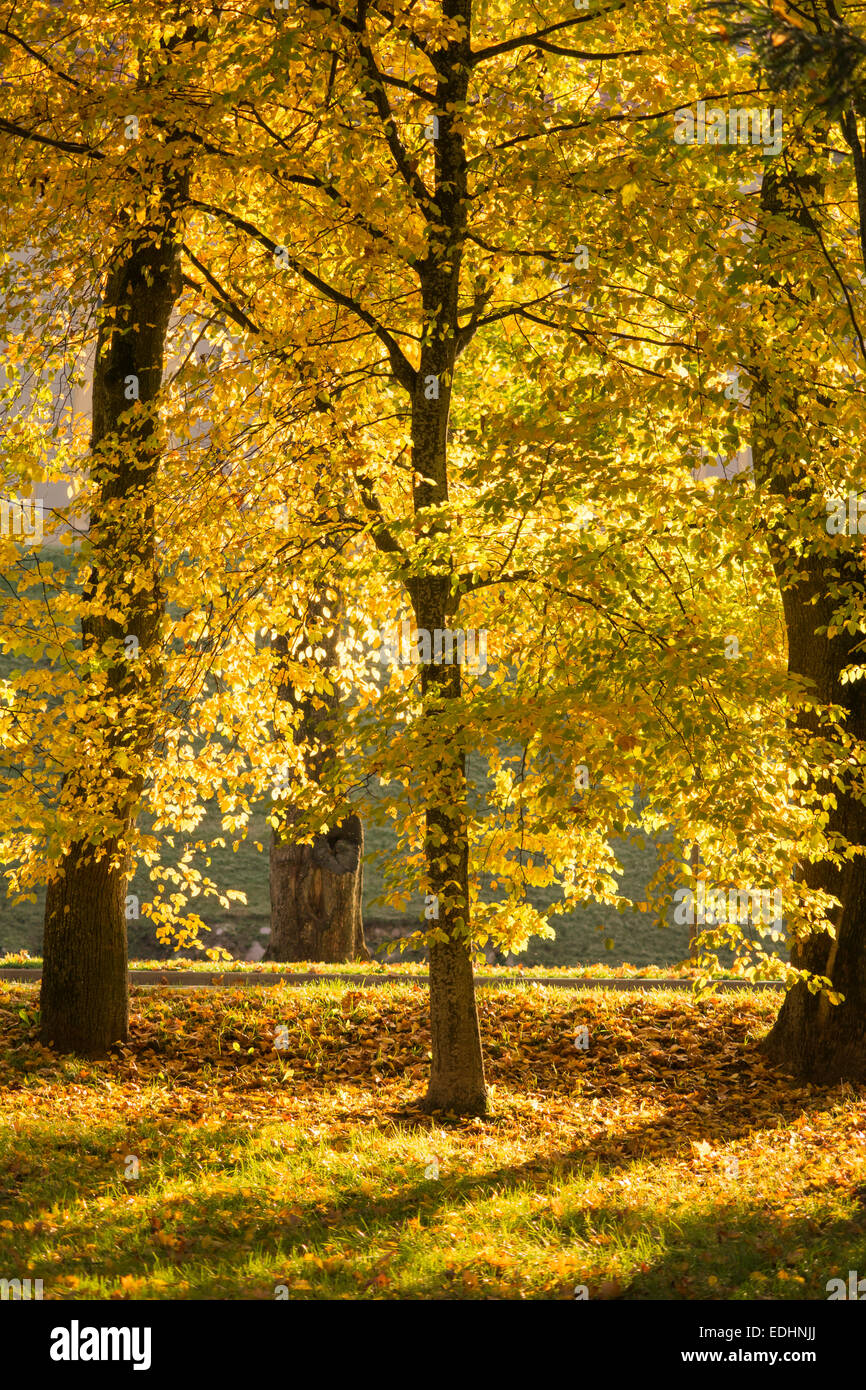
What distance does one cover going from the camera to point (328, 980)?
12898 millimetres

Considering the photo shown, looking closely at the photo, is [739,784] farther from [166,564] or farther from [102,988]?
[102,988]

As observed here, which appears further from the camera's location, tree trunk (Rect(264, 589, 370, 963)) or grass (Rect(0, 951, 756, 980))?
tree trunk (Rect(264, 589, 370, 963))

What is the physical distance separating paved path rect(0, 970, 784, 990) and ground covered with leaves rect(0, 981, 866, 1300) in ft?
1.50

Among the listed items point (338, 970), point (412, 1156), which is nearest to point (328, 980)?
point (338, 970)

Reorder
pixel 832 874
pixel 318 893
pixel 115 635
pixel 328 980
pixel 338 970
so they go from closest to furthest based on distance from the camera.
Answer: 1. pixel 832 874
2. pixel 115 635
3. pixel 328 980
4. pixel 338 970
5. pixel 318 893

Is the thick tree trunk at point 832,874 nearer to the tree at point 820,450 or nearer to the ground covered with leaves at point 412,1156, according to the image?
the tree at point 820,450

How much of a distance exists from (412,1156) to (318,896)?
7.74m

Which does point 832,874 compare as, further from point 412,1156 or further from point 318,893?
point 318,893

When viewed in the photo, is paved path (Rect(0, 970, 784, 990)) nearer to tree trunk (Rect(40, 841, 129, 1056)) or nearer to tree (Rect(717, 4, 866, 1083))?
tree trunk (Rect(40, 841, 129, 1056))

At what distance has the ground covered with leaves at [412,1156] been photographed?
598cm

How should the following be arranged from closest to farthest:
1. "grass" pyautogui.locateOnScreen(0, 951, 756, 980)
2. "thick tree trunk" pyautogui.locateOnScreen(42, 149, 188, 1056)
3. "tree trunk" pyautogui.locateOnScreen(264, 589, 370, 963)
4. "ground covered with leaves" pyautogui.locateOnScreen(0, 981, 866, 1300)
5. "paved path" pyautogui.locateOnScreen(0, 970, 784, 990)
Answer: "ground covered with leaves" pyautogui.locateOnScreen(0, 981, 866, 1300) → "thick tree trunk" pyautogui.locateOnScreen(42, 149, 188, 1056) → "paved path" pyautogui.locateOnScreen(0, 970, 784, 990) → "grass" pyautogui.locateOnScreen(0, 951, 756, 980) → "tree trunk" pyautogui.locateOnScreen(264, 589, 370, 963)

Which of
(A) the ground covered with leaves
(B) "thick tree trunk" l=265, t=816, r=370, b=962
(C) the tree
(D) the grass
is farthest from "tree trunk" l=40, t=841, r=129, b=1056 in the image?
(C) the tree

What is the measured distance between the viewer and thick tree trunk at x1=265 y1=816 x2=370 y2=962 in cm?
1548
